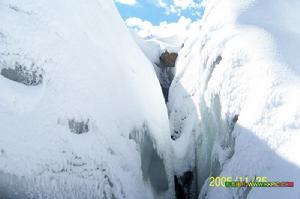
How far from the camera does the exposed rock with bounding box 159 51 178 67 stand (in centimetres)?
1584

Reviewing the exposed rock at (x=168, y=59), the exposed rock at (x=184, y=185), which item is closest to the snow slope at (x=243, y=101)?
the exposed rock at (x=184, y=185)

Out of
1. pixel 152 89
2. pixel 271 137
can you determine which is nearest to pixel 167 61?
pixel 152 89

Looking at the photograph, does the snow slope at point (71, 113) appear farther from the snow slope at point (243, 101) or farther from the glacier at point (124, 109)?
the snow slope at point (243, 101)

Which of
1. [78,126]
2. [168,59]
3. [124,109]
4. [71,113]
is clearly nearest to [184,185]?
[124,109]

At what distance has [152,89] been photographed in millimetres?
7609

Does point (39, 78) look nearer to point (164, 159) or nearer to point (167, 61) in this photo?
point (164, 159)

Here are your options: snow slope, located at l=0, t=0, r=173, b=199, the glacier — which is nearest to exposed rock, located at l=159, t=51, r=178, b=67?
the glacier

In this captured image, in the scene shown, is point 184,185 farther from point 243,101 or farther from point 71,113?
point 71,113

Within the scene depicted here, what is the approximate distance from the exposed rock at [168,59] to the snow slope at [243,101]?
5.96m

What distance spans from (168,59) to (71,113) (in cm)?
1131

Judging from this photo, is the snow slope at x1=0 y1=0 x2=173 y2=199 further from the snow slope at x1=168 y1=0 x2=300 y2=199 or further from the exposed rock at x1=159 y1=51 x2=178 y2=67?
the exposed rock at x1=159 y1=51 x2=178 y2=67

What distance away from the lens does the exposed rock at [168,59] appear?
52.0 ft

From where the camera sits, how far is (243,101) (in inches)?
210

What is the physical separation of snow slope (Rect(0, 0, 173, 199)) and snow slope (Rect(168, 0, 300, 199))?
3.66 feet
